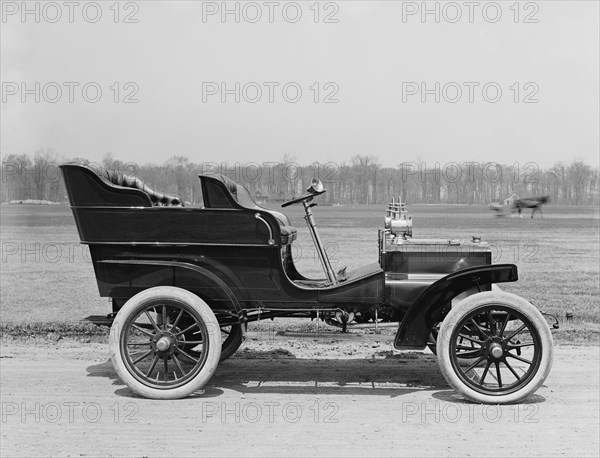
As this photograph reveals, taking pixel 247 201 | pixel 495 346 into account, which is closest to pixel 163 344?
pixel 247 201

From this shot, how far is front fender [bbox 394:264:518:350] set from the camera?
19.5 feet

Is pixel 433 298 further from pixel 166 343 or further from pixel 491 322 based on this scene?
pixel 166 343

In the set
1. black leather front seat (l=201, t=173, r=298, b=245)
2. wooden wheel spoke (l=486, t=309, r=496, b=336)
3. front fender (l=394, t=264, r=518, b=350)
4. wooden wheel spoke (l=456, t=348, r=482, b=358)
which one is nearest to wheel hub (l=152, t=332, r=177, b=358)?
black leather front seat (l=201, t=173, r=298, b=245)

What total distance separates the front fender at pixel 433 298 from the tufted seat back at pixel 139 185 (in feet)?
8.12

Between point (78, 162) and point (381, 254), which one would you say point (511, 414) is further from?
point (78, 162)

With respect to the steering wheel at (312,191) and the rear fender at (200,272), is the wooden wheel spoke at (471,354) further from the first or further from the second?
the rear fender at (200,272)

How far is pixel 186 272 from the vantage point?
609 cm

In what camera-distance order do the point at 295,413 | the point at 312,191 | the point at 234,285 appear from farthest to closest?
the point at 312,191 → the point at 234,285 → the point at 295,413

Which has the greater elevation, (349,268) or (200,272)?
A: (200,272)

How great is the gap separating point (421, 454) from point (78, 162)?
3.63m

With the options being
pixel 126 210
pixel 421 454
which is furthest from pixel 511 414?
pixel 126 210

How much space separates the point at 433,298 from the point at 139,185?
9.44 feet

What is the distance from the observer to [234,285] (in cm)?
612

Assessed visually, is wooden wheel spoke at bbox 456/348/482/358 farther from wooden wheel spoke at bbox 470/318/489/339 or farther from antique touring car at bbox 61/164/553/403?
wooden wheel spoke at bbox 470/318/489/339
